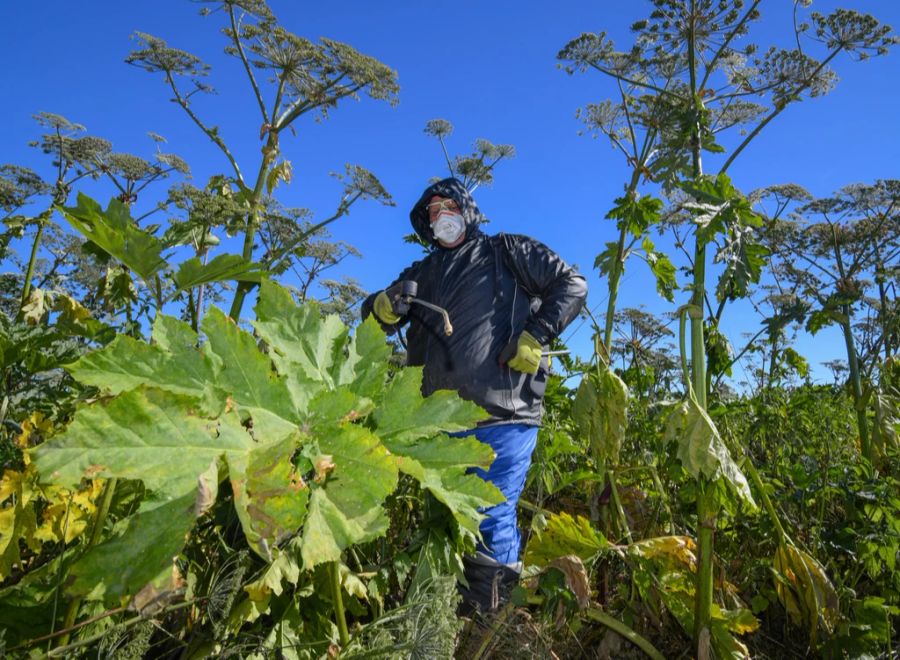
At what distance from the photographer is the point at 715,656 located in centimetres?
220

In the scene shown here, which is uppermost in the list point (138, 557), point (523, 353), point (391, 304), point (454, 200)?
point (454, 200)

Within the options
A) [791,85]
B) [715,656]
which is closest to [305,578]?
[715,656]

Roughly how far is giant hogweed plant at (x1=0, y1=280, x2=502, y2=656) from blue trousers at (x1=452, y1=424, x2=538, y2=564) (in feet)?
5.14

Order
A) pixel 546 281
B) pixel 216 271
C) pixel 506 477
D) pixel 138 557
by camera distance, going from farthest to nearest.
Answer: pixel 546 281 < pixel 506 477 < pixel 216 271 < pixel 138 557

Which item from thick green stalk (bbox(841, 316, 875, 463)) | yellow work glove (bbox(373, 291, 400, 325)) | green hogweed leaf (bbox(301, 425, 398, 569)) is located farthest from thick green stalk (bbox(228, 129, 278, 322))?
thick green stalk (bbox(841, 316, 875, 463))

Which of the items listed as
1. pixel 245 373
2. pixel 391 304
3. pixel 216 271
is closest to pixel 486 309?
pixel 391 304

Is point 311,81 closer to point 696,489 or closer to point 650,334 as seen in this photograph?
point 696,489

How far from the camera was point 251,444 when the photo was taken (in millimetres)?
817

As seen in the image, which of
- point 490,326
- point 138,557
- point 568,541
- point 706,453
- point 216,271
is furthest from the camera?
point 490,326

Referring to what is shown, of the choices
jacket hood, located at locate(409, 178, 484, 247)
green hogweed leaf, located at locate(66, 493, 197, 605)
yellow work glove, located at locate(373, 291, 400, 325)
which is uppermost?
jacket hood, located at locate(409, 178, 484, 247)

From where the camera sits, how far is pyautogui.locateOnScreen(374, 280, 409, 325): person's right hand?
2969 mm

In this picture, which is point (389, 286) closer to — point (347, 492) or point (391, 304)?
point (391, 304)

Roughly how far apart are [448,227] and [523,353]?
94 centimetres

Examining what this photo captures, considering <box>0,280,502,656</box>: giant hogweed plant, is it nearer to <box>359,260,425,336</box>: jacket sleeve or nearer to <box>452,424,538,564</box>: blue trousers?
<box>452,424,538,564</box>: blue trousers
